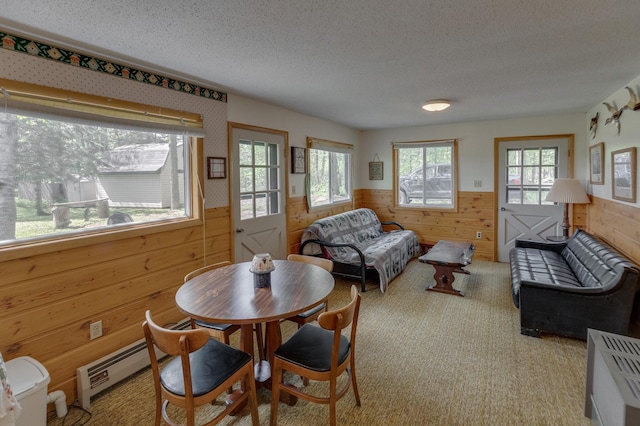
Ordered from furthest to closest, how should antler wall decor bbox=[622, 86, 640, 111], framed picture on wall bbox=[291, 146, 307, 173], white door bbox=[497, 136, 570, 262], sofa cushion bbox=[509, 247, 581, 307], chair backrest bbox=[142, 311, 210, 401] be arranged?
white door bbox=[497, 136, 570, 262]
framed picture on wall bbox=[291, 146, 307, 173]
sofa cushion bbox=[509, 247, 581, 307]
antler wall decor bbox=[622, 86, 640, 111]
chair backrest bbox=[142, 311, 210, 401]

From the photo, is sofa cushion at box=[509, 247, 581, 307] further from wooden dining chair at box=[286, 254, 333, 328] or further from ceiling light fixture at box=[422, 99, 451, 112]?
ceiling light fixture at box=[422, 99, 451, 112]

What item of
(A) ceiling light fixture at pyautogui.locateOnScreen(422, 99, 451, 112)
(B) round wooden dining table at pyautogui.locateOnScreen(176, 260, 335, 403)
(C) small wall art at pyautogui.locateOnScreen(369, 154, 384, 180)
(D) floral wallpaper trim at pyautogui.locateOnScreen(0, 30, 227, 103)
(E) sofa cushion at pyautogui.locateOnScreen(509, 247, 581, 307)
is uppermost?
(A) ceiling light fixture at pyautogui.locateOnScreen(422, 99, 451, 112)

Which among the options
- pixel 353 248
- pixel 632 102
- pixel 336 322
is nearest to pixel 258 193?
pixel 353 248

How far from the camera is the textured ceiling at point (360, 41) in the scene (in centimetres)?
171

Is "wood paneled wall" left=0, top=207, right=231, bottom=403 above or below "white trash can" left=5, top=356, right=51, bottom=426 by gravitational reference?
above

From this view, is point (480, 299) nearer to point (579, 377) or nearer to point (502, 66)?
point (579, 377)

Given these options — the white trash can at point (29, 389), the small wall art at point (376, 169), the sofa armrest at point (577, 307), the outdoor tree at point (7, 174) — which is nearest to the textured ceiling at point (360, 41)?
the outdoor tree at point (7, 174)

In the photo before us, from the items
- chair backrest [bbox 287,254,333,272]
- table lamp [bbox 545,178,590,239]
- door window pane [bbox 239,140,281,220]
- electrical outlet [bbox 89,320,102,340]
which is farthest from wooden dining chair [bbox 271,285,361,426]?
table lamp [bbox 545,178,590,239]

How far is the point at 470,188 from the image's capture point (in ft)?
17.9

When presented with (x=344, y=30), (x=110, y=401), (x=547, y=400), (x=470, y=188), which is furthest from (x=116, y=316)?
(x=470, y=188)

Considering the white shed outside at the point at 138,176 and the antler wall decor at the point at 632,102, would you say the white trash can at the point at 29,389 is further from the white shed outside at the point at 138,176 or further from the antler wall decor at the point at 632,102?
the antler wall decor at the point at 632,102

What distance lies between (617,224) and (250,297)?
12.4 ft

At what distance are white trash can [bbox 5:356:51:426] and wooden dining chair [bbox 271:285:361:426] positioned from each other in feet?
3.93

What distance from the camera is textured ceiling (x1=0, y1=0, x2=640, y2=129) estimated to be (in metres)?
1.71
